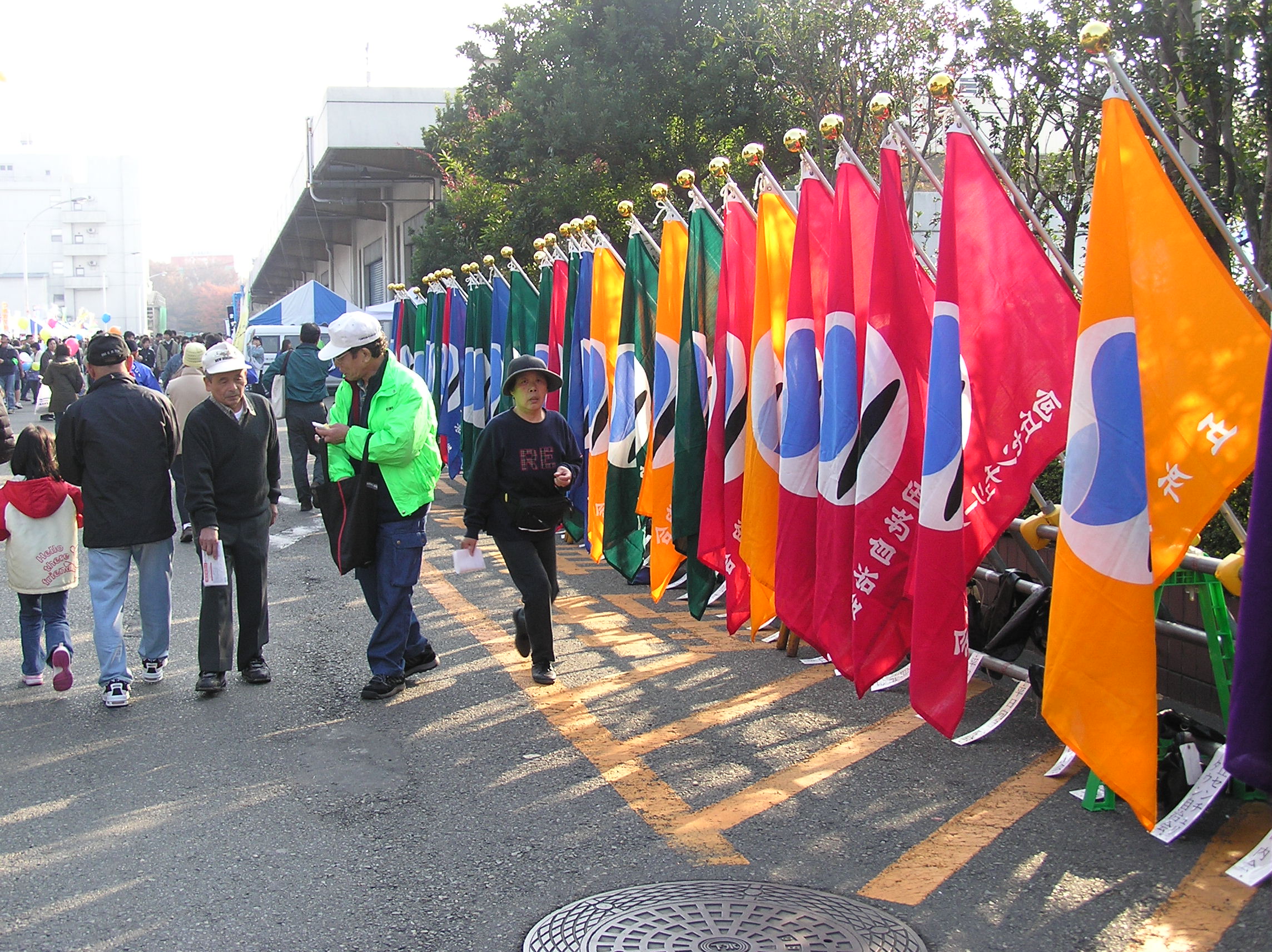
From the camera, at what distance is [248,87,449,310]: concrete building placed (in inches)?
1141

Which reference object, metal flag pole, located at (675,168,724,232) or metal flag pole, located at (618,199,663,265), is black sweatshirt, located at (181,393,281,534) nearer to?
metal flag pole, located at (675,168,724,232)

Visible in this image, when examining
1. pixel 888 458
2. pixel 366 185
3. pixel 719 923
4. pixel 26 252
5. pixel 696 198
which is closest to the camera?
pixel 719 923

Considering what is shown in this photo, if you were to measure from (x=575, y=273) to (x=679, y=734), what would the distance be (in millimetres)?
5243

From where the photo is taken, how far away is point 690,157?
16.0m

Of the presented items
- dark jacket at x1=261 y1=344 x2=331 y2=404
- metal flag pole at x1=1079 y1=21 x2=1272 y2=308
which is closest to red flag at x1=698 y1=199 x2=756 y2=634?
metal flag pole at x1=1079 y1=21 x2=1272 y2=308

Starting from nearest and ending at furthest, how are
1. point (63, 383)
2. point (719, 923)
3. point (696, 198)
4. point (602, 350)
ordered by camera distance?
point (719, 923)
point (696, 198)
point (602, 350)
point (63, 383)

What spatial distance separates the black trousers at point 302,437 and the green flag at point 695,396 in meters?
6.34

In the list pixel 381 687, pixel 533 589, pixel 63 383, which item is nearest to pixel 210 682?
pixel 381 687

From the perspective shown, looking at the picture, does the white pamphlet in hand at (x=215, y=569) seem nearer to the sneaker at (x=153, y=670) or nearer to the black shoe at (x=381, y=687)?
the sneaker at (x=153, y=670)

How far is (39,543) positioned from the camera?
6.52 m

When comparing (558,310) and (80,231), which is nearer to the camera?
(558,310)

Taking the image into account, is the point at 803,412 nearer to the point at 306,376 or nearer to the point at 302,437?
the point at 306,376

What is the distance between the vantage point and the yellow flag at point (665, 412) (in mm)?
7688

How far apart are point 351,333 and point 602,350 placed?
127 inches
